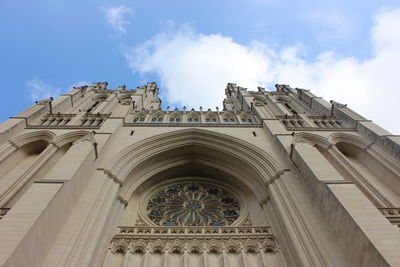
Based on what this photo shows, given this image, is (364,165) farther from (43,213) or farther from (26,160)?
(26,160)

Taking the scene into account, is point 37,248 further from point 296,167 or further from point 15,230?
point 296,167

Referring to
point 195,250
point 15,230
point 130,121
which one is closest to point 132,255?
point 195,250

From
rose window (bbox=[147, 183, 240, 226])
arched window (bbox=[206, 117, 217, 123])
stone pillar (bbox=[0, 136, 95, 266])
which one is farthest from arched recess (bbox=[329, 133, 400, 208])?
stone pillar (bbox=[0, 136, 95, 266])

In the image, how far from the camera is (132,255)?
27.8ft

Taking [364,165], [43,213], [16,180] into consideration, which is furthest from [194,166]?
[43,213]

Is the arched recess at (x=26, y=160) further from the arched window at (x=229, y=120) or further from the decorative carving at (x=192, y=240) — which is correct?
the arched window at (x=229, y=120)

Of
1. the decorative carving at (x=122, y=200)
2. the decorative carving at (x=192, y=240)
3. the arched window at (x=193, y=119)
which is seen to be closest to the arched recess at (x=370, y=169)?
the decorative carving at (x=192, y=240)

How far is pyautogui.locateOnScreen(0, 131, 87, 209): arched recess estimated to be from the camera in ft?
32.0

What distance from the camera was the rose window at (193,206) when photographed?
36.2ft

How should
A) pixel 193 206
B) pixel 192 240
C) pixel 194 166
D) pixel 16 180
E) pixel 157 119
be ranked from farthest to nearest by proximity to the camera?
1. pixel 157 119
2. pixel 194 166
3. pixel 193 206
4. pixel 16 180
5. pixel 192 240

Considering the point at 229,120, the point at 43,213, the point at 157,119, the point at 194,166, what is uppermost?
the point at 157,119

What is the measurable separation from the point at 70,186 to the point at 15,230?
202 cm

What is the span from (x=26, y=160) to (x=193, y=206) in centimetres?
736

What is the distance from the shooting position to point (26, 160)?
12.4 meters
